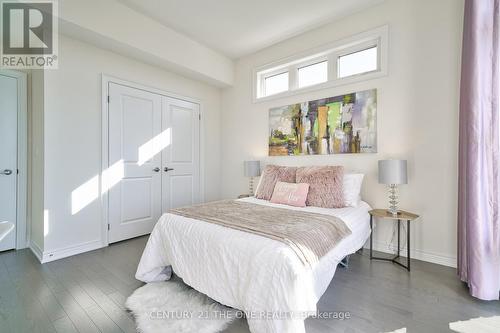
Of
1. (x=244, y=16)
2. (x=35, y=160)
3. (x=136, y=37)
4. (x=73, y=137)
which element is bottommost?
(x=35, y=160)

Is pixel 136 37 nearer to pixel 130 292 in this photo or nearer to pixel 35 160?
pixel 35 160

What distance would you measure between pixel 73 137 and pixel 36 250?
140cm

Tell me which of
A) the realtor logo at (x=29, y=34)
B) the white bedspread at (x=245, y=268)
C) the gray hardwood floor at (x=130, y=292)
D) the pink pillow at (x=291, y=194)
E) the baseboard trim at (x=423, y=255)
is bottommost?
the gray hardwood floor at (x=130, y=292)

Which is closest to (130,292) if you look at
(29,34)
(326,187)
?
(326,187)

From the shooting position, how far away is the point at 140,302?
5.66 ft

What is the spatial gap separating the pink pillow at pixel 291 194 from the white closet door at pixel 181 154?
180 cm

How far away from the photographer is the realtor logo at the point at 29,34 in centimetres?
231

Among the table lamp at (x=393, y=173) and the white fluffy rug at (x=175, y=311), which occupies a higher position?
the table lamp at (x=393, y=173)

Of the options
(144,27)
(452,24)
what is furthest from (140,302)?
(452,24)

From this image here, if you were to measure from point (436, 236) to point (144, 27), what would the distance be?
424cm

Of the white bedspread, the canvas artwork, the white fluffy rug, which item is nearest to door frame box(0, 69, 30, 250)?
the white bedspread

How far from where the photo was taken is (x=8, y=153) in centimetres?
281

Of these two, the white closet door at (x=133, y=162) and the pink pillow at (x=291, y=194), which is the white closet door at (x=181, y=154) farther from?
the pink pillow at (x=291, y=194)

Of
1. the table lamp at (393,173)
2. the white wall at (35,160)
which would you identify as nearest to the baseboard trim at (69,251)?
the white wall at (35,160)
